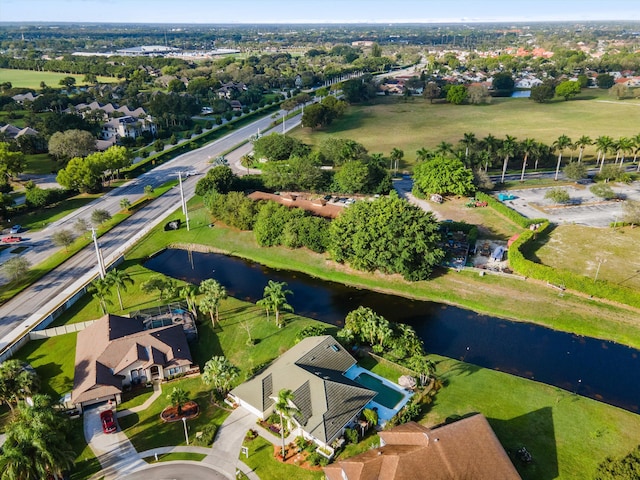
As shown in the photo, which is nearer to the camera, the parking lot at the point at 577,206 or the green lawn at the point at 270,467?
the green lawn at the point at 270,467

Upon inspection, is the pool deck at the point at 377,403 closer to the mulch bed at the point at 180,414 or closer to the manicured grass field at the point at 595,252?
the mulch bed at the point at 180,414

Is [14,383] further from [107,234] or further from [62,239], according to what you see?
[107,234]

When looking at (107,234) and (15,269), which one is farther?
(107,234)

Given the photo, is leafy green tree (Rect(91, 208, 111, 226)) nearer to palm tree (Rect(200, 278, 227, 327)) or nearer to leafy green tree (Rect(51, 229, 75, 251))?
leafy green tree (Rect(51, 229, 75, 251))

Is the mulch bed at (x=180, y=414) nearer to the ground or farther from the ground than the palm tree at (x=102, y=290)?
nearer to the ground

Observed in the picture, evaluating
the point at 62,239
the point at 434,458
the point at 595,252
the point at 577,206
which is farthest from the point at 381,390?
the point at 577,206

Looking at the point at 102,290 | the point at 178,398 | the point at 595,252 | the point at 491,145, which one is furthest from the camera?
the point at 491,145

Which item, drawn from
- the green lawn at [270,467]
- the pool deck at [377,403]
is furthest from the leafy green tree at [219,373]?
the pool deck at [377,403]
